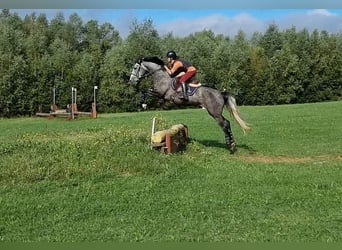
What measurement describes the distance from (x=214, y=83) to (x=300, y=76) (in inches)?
311

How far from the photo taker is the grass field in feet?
16.5

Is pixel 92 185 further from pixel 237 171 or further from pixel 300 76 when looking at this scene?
pixel 300 76

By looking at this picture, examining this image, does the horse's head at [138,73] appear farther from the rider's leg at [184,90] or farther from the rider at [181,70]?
the rider's leg at [184,90]

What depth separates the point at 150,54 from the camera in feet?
95.3

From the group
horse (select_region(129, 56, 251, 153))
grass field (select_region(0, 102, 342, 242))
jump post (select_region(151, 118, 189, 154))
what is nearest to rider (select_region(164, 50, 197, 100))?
horse (select_region(129, 56, 251, 153))

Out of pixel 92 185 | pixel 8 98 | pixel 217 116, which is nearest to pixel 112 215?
pixel 92 185

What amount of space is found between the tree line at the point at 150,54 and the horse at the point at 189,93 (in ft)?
48.6

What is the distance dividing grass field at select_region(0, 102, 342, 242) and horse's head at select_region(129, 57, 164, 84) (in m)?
1.25

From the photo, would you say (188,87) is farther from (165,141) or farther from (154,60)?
(165,141)

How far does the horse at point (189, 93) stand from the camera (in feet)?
34.7

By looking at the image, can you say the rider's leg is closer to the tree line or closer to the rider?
the rider

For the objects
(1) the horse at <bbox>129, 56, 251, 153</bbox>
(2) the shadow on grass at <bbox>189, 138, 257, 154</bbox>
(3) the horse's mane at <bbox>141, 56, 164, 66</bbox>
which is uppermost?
(3) the horse's mane at <bbox>141, 56, 164, 66</bbox>

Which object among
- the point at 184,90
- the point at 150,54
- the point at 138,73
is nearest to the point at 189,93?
the point at 184,90

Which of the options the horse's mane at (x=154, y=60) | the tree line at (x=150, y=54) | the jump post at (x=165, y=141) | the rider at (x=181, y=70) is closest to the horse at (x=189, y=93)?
the horse's mane at (x=154, y=60)
